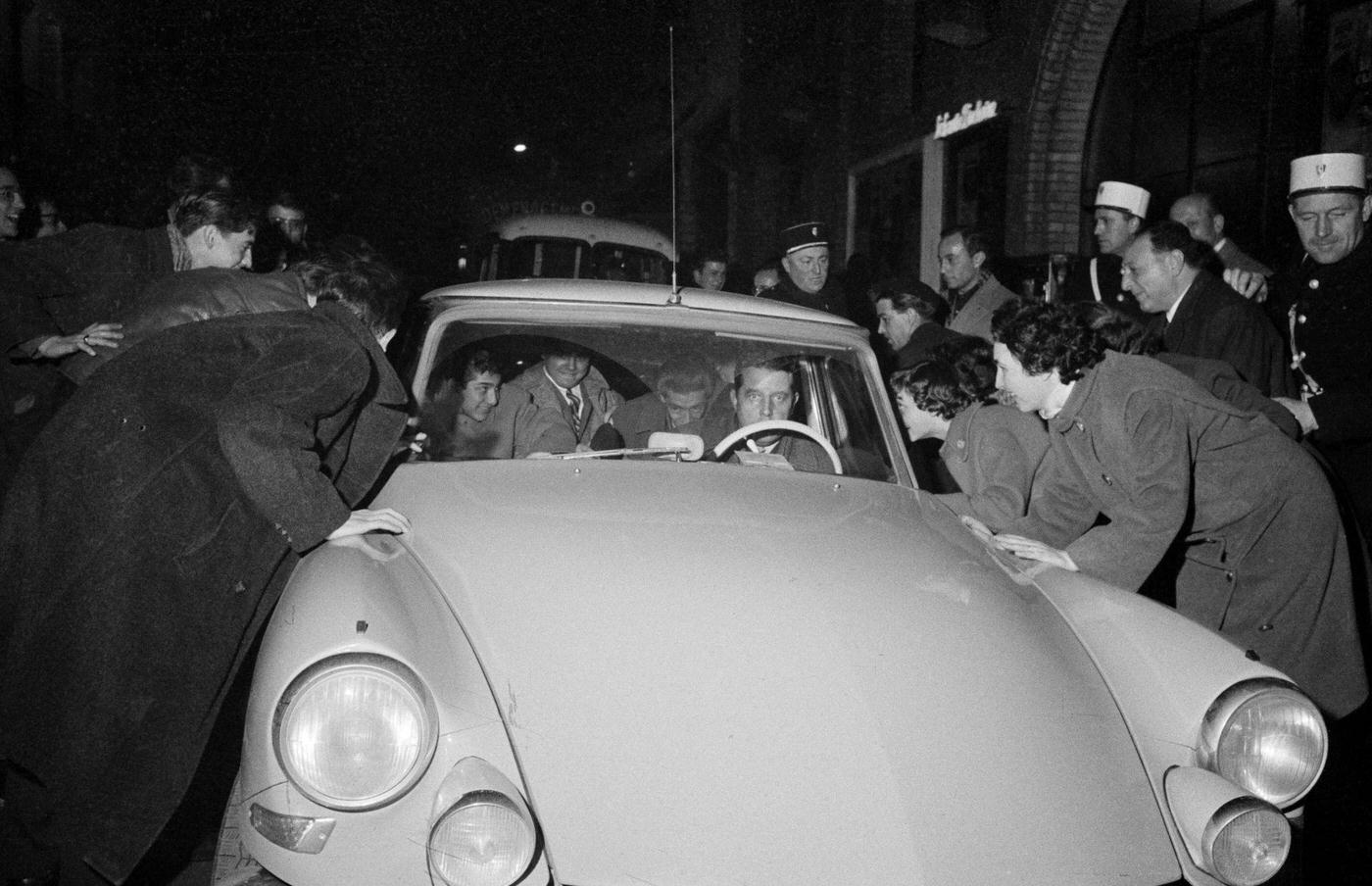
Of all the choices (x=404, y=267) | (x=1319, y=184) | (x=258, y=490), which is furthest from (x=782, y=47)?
(x=258, y=490)

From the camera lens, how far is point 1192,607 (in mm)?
3789

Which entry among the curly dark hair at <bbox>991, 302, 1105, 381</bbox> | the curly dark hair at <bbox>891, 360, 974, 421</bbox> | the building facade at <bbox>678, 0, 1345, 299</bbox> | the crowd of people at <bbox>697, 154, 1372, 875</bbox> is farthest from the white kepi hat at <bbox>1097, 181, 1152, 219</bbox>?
the curly dark hair at <bbox>991, 302, 1105, 381</bbox>

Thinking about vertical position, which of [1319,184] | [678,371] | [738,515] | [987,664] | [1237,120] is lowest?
[987,664]

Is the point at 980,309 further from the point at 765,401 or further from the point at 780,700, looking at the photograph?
the point at 780,700

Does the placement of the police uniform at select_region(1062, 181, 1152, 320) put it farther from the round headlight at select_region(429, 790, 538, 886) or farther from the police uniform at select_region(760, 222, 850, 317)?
the round headlight at select_region(429, 790, 538, 886)

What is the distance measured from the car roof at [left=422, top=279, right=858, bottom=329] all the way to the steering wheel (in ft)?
1.26

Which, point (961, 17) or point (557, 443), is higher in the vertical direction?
point (961, 17)

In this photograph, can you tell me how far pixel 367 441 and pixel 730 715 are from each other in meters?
1.43

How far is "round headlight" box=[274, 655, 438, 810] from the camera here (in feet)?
7.14

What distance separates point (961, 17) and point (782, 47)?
764 cm

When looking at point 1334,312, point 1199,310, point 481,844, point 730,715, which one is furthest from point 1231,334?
point 481,844

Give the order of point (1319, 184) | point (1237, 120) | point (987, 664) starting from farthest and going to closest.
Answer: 1. point (1237, 120)
2. point (1319, 184)
3. point (987, 664)

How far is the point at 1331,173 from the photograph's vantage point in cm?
477

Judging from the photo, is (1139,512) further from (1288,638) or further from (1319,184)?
(1319,184)
